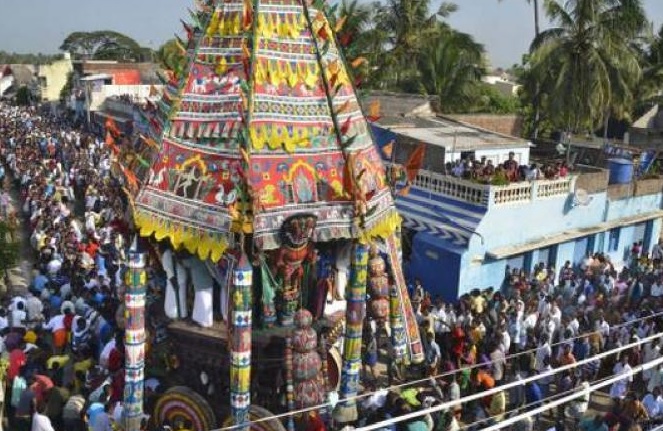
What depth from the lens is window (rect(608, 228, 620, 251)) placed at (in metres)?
19.0

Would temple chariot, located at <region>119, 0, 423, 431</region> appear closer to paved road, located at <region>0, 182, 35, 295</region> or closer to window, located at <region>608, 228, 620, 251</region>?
paved road, located at <region>0, 182, 35, 295</region>

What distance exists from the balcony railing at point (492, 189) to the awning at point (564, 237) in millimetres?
1065

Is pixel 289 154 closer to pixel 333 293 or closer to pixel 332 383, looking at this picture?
pixel 333 293

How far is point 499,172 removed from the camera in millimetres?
15938

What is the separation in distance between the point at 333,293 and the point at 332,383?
1.50 meters

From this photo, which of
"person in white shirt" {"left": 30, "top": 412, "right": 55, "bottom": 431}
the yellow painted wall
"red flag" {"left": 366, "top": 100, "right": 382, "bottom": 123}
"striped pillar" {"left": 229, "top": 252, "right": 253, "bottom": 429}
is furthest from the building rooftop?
the yellow painted wall

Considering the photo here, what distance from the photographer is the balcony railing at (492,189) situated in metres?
15.5

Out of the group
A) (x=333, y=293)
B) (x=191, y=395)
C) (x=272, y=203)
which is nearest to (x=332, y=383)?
(x=333, y=293)

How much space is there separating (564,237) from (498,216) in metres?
2.50

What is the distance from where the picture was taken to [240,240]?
789cm

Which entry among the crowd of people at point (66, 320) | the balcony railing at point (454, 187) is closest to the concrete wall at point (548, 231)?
the balcony railing at point (454, 187)

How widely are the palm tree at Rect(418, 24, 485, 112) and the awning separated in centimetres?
1074

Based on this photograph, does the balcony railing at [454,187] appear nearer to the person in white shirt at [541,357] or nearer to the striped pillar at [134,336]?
the person in white shirt at [541,357]

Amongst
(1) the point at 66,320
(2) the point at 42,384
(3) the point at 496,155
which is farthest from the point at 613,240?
(2) the point at 42,384
